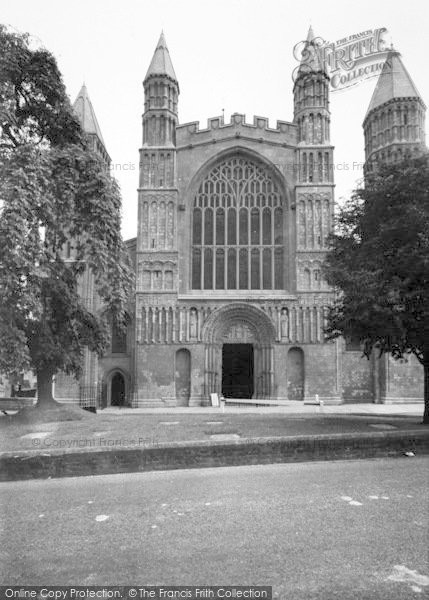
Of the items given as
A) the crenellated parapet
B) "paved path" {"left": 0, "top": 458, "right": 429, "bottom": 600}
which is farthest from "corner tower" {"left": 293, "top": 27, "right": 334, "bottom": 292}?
"paved path" {"left": 0, "top": 458, "right": 429, "bottom": 600}

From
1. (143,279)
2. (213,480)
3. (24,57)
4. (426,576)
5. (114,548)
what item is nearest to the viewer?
(426,576)

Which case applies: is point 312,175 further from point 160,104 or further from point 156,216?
point 160,104

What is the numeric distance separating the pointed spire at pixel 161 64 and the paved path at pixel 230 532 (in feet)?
98.7

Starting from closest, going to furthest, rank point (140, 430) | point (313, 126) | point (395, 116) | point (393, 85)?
point (140, 430), point (313, 126), point (395, 116), point (393, 85)

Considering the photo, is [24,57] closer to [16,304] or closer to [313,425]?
[16,304]

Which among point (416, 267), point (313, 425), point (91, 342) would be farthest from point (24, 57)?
point (313, 425)

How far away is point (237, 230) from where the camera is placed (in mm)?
32625

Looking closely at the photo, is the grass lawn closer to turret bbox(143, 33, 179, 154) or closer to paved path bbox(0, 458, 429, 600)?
paved path bbox(0, 458, 429, 600)

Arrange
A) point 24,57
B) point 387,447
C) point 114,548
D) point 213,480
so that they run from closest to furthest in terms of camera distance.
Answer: point 114,548
point 213,480
point 387,447
point 24,57

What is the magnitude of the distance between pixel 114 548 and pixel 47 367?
484 inches

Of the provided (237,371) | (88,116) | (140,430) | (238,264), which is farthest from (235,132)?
(140,430)

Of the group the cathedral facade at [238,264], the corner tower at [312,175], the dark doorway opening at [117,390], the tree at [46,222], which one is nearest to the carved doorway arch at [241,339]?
the cathedral facade at [238,264]

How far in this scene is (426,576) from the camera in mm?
4910

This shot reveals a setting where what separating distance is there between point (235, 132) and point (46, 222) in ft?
69.3
